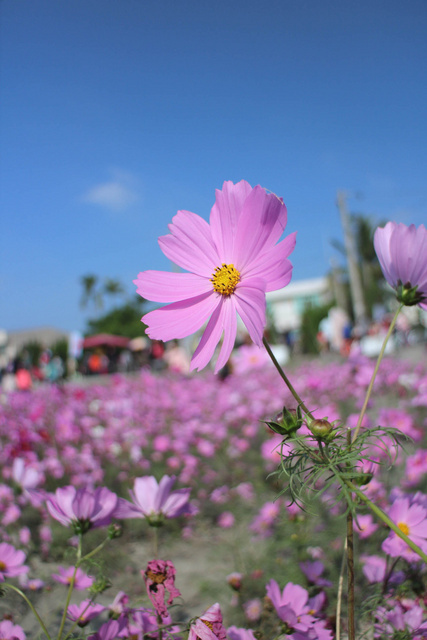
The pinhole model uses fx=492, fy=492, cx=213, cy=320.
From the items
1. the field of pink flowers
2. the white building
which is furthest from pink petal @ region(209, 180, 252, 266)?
the white building

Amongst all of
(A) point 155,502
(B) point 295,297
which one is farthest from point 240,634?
(B) point 295,297

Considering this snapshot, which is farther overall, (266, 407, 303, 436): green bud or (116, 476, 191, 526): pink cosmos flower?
(116, 476, 191, 526): pink cosmos flower

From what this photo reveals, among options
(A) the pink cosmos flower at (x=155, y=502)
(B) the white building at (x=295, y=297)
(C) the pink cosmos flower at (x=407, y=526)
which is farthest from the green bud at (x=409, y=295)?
(B) the white building at (x=295, y=297)

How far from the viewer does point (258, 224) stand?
60 cm

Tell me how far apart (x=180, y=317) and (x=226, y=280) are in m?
0.08

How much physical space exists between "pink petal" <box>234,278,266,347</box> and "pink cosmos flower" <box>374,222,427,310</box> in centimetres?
18

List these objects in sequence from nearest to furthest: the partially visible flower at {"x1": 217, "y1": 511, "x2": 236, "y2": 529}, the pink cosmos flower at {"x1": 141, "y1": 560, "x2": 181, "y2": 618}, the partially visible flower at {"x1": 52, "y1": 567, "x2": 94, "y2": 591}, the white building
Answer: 1. the pink cosmos flower at {"x1": 141, "y1": 560, "x2": 181, "y2": 618}
2. the partially visible flower at {"x1": 52, "y1": 567, "x2": 94, "y2": 591}
3. the partially visible flower at {"x1": 217, "y1": 511, "x2": 236, "y2": 529}
4. the white building

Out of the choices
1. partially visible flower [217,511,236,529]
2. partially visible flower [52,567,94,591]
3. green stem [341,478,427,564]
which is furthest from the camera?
partially visible flower [217,511,236,529]

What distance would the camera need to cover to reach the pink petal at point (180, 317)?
0.62 metres

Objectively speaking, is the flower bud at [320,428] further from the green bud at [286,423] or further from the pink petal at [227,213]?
the pink petal at [227,213]

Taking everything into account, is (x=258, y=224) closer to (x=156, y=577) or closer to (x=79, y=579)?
(x=156, y=577)

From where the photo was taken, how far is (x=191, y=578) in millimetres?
2178

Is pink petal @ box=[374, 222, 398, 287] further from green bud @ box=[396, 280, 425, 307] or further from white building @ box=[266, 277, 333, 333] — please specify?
white building @ box=[266, 277, 333, 333]

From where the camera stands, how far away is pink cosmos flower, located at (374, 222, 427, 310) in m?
0.65
